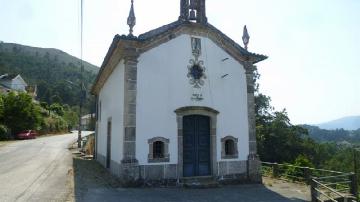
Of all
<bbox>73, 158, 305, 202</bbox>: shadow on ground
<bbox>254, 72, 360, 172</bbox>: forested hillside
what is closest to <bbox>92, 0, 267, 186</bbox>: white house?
<bbox>73, 158, 305, 202</bbox>: shadow on ground

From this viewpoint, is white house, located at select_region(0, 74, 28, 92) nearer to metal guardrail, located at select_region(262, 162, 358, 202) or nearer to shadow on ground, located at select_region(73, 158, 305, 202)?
shadow on ground, located at select_region(73, 158, 305, 202)

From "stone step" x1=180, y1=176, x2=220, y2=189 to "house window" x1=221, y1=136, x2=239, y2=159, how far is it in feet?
3.80

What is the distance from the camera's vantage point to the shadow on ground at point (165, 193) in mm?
9883

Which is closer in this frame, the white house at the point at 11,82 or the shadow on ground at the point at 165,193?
the shadow on ground at the point at 165,193

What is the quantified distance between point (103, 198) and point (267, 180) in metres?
7.83

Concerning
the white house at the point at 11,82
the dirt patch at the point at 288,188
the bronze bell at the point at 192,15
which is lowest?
the dirt patch at the point at 288,188

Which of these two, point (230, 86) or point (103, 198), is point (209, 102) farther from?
point (103, 198)

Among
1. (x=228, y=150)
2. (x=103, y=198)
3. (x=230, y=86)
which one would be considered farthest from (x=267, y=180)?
(x=103, y=198)

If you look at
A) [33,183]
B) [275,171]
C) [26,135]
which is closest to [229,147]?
[275,171]

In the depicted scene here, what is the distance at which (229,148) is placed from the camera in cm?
1388

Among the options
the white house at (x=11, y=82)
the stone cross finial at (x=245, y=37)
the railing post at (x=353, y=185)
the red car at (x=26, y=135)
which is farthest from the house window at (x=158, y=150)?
the white house at (x=11, y=82)

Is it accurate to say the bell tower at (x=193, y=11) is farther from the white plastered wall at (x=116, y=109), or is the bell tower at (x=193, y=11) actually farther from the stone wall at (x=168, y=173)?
the stone wall at (x=168, y=173)

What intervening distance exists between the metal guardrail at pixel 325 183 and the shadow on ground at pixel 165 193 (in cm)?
86

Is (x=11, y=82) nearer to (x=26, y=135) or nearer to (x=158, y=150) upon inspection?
(x=26, y=135)
